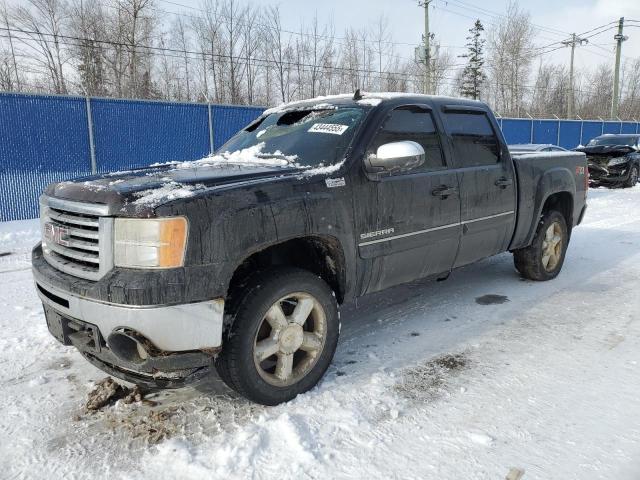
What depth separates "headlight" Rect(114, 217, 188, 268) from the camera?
8.35 ft

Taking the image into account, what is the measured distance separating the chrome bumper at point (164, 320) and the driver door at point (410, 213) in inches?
46.6

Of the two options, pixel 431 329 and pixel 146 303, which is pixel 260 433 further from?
pixel 431 329

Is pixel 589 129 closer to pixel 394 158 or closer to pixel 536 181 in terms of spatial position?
pixel 536 181

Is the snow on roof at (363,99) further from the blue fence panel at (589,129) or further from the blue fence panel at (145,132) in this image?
the blue fence panel at (589,129)

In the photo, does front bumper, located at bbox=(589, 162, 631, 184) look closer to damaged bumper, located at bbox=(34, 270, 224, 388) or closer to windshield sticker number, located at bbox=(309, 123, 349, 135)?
windshield sticker number, located at bbox=(309, 123, 349, 135)

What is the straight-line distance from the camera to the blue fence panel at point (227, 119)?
1306 centimetres

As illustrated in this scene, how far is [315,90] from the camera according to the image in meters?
37.2

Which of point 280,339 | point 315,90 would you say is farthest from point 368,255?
point 315,90

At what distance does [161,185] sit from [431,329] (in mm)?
2570

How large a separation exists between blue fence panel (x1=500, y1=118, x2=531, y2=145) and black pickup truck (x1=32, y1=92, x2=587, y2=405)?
67.4ft

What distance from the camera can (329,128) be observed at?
374 centimetres

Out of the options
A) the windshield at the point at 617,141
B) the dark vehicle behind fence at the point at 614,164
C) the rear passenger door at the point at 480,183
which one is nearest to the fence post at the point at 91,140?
the rear passenger door at the point at 480,183

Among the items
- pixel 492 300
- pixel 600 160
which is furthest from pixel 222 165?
pixel 600 160

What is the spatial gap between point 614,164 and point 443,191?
46.3 feet
